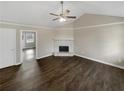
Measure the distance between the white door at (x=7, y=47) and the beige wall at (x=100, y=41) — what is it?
505 centimetres

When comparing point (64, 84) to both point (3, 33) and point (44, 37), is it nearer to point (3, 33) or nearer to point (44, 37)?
point (3, 33)

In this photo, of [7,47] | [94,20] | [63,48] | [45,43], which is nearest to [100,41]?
[94,20]

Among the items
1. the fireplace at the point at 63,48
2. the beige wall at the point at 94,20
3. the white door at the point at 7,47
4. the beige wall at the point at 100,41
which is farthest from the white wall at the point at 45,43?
the beige wall at the point at 94,20

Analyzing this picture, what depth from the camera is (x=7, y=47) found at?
5285 mm

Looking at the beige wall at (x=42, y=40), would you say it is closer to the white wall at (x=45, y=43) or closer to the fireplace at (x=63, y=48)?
the white wall at (x=45, y=43)

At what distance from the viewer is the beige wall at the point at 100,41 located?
5.10 m

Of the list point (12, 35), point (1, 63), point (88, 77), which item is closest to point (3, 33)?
point (12, 35)

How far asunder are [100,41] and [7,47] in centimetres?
558

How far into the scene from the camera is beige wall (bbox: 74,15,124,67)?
510 cm

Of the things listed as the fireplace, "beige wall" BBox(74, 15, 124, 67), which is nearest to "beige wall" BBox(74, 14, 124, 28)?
"beige wall" BBox(74, 15, 124, 67)

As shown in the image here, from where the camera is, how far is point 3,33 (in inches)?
198

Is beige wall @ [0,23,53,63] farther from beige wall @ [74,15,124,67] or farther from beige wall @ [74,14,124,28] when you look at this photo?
beige wall @ [74,14,124,28]

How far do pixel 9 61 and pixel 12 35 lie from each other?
1.47 m

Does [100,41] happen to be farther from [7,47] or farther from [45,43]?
[7,47]
